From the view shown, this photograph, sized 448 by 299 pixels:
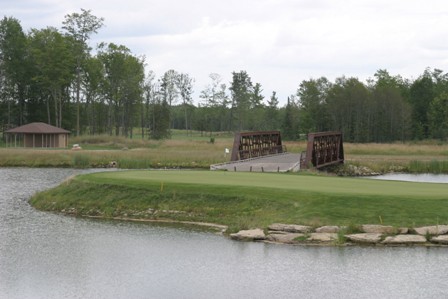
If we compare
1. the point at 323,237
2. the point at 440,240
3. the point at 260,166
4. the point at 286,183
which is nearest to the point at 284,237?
the point at 323,237

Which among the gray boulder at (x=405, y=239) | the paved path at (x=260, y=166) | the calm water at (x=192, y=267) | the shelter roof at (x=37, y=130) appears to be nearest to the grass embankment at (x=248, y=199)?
the gray boulder at (x=405, y=239)

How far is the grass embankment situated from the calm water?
90.8 inches

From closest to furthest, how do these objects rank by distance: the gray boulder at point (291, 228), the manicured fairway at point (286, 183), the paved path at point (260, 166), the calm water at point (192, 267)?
1. the calm water at point (192, 267)
2. the gray boulder at point (291, 228)
3. the manicured fairway at point (286, 183)
4. the paved path at point (260, 166)

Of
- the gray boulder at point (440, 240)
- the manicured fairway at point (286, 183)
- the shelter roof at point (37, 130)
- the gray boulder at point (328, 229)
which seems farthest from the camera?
the shelter roof at point (37, 130)

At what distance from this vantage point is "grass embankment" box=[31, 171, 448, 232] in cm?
2611

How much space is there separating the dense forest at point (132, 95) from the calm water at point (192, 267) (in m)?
75.4

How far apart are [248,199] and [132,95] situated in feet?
320

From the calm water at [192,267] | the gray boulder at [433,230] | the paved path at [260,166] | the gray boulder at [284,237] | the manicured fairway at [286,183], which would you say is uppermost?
the paved path at [260,166]

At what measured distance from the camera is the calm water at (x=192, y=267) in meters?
18.3

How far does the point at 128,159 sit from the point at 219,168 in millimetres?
20591

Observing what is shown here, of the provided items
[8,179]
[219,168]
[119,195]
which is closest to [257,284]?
[119,195]

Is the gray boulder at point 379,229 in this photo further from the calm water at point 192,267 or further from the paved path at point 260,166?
the paved path at point 260,166

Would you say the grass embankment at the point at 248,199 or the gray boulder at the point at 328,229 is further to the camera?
the grass embankment at the point at 248,199

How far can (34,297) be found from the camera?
701 inches
